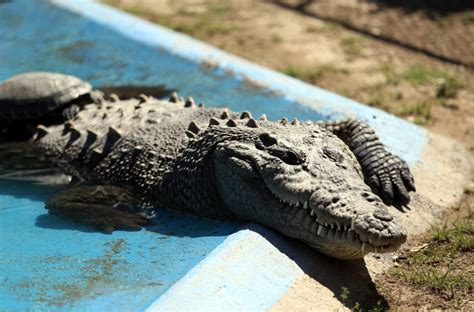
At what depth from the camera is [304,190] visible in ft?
11.7

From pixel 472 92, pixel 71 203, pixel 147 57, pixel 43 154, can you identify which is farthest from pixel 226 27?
pixel 71 203

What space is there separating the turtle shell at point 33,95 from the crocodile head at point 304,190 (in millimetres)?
2032

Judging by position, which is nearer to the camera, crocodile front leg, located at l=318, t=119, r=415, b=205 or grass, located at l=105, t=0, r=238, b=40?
crocodile front leg, located at l=318, t=119, r=415, b=205

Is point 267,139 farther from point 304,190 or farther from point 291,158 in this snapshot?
point 304,190

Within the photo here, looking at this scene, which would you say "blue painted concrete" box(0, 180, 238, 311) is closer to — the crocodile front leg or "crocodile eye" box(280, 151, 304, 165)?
"crocodile eye" box(280, 151, 304, 165)

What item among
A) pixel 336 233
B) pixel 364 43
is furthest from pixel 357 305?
pixel 364 43

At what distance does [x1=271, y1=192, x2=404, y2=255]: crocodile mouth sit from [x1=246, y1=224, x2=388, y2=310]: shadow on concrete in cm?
9

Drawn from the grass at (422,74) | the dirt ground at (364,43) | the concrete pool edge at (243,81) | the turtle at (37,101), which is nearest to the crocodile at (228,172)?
the turtle at (37,101)

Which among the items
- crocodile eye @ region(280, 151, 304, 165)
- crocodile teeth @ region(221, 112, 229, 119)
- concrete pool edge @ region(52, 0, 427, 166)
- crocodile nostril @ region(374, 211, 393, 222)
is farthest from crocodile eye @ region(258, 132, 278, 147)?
concrete pool edge @ region(52, 0, 427, 166)

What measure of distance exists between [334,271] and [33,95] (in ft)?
10.1

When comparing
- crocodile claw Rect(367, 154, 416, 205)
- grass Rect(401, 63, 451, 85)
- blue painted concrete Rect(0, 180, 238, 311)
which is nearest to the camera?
blue painted concrete Rect(0, 180, 238, 311)

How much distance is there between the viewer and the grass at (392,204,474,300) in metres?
3.63

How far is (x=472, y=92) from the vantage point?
7.07 meters

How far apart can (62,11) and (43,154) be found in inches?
146
